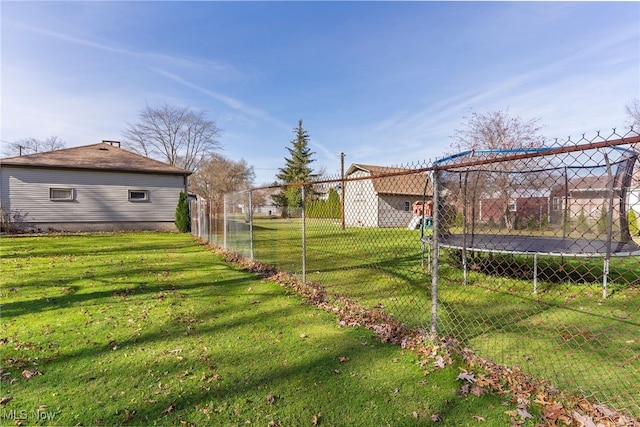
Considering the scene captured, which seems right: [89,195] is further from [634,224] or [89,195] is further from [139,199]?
[634,224]

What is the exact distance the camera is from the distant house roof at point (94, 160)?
607 inches

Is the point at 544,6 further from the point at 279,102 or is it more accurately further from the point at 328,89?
the point at 279,102

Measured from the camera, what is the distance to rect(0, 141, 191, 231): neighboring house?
15062mm

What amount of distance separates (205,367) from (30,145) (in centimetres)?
4627

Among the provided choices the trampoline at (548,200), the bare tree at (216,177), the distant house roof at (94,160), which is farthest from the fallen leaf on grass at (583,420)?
the bare tree at (216,177)

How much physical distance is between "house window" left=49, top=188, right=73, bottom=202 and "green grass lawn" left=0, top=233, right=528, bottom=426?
528 inches

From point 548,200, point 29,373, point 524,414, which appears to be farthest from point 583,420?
point 29,373

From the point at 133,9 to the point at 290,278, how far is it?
8354 millimetres

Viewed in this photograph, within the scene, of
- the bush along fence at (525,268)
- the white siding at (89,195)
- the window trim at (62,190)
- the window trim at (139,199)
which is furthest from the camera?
the window trim at (139,199)

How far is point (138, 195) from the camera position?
17328mm

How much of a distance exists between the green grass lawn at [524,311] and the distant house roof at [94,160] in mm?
12485

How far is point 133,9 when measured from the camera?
26.5ft

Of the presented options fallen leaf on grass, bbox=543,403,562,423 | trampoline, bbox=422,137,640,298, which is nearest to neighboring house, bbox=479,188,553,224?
trampoline, bbox=422,137,640,298

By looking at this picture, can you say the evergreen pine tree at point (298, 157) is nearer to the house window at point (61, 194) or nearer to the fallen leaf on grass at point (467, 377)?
the house window at point (61, 194)
